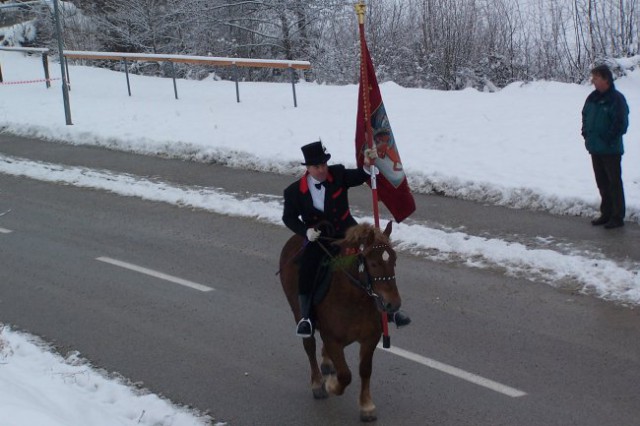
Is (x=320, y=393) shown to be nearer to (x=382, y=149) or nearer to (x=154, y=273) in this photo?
(x=382, y=149)

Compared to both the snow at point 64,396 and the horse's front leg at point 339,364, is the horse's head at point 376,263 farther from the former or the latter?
the snow at point 64,396

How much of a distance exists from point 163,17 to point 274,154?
1968cm

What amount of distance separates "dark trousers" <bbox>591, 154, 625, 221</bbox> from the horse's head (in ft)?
19.0

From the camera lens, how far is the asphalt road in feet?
23.1

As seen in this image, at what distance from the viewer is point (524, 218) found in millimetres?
11977

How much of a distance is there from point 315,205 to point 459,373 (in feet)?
6.44

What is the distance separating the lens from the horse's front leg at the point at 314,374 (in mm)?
7199

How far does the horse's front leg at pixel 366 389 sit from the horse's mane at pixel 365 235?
Answer: 2.98 ft

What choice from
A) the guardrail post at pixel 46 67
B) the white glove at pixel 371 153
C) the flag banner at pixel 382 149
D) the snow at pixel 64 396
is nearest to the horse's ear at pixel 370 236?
the white glove at pixel 371 153

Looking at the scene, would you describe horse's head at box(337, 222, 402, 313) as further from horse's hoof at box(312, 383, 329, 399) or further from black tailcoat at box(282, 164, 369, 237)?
horse's hoof at box(312, 383, 329, 399)

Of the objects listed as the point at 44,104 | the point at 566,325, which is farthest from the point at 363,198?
the point at 44,104

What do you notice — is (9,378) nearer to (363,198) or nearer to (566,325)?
(566,325)

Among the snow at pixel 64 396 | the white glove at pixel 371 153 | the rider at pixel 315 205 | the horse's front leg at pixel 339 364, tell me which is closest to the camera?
the snow at pixel 64 396

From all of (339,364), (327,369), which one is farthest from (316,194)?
(327,369)
